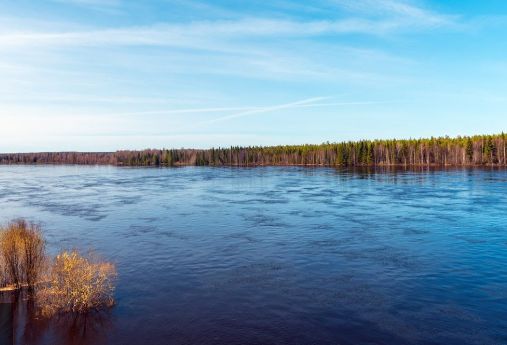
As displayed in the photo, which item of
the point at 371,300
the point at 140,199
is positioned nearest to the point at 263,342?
the point at 371,300

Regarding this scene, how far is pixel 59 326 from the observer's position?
16672 millimetres

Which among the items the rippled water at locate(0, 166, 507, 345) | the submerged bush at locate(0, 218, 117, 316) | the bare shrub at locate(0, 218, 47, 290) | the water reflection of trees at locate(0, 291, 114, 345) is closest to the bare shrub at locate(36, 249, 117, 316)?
the submerged bush at locate(0, 218, 117, 316)

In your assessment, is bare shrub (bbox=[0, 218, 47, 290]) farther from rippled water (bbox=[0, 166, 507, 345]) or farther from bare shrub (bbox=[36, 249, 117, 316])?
rippled water (bbox=[0, 166, 507, 345])

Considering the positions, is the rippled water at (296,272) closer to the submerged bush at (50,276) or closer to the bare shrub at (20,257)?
the submerged bush at (50,276)

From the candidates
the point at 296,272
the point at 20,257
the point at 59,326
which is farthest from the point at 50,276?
the point at 296,272

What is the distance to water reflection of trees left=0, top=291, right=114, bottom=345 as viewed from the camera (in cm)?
1559

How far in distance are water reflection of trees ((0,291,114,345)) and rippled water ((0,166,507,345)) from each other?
86mm

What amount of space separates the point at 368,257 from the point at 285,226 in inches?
463

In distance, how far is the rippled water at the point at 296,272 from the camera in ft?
52.9

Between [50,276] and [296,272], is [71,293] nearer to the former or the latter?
[50,276]

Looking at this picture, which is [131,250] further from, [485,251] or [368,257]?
[485,251]

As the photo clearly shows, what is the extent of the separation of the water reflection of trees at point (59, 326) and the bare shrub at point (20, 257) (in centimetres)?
181

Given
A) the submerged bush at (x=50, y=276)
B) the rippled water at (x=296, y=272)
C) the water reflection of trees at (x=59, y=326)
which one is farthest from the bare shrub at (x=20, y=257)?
the rippled water at (x=296, y=272)

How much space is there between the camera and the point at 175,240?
3144cm
